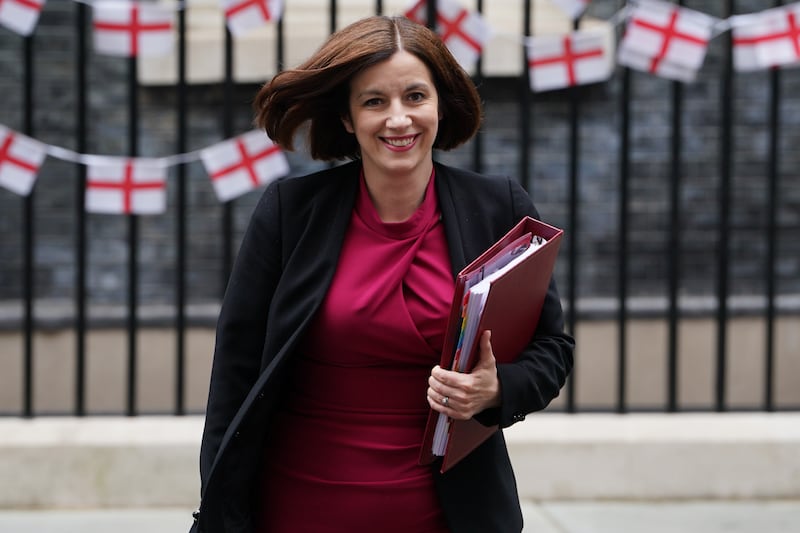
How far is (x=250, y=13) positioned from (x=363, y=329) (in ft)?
7.34

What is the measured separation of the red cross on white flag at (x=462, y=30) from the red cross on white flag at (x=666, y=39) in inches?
18.0

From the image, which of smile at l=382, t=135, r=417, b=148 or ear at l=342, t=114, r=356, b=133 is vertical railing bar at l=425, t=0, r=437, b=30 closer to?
ear at l=342, t=114, r=356, b=133

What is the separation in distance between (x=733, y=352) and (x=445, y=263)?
13.9 feet

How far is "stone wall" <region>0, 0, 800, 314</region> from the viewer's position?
21.0 feet

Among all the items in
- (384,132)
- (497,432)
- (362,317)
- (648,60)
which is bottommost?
(497,432)

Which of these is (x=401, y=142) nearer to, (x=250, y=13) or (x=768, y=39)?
(x=250, y=13)

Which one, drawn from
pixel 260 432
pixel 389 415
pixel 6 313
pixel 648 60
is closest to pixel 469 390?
pixel 389 415

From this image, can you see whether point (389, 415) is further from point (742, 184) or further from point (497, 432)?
point (742, 184)

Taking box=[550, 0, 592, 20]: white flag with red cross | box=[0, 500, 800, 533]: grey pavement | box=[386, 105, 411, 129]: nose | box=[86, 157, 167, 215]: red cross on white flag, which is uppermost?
box=[550, 0, 592, 20]: white flag with red cross

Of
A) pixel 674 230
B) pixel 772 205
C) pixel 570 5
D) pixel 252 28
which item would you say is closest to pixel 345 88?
pixel 252 28

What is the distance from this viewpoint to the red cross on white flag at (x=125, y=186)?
14.3 feet

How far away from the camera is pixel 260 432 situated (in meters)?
2.43

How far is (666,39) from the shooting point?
14.7 feet

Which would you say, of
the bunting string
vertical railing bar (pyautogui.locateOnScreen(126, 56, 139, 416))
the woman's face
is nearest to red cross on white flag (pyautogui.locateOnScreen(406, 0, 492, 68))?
the bunting string
